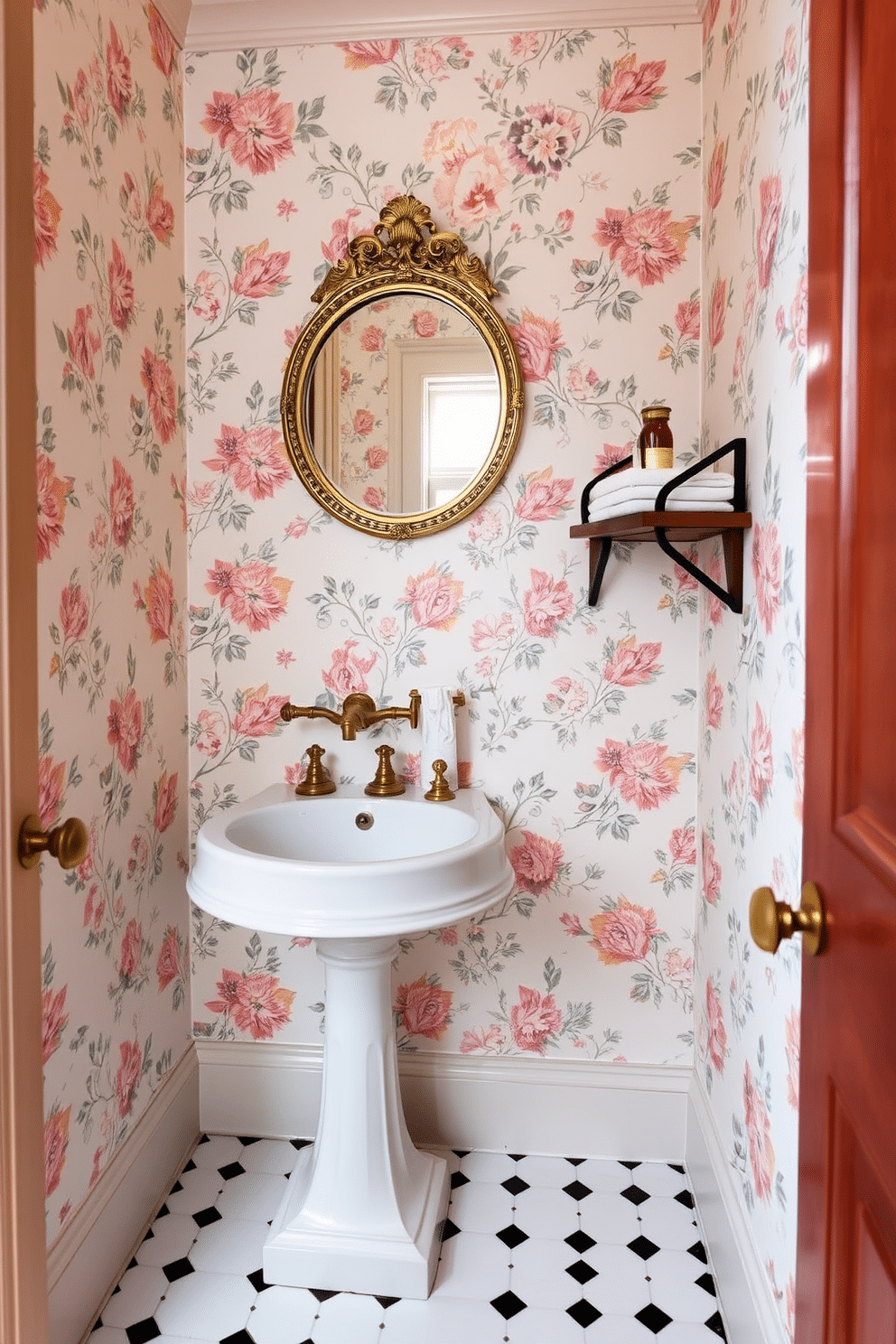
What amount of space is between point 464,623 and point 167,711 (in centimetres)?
64

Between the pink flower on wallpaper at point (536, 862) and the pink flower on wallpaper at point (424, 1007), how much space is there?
296mm

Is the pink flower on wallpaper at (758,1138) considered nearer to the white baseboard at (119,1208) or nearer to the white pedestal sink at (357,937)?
the white pedestal sink at (357,937)

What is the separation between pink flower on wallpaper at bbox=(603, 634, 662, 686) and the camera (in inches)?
74.2

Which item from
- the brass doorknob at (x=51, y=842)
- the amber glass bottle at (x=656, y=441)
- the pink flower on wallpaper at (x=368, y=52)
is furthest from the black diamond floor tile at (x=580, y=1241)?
the pink flower on wallpaper at (x=368, y=52)

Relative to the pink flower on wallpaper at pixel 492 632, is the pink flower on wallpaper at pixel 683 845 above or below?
below

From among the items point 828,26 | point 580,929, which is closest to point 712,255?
point 828,26

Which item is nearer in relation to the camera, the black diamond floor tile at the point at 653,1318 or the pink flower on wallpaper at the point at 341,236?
the black diamond floor tile at the point at 653,1318

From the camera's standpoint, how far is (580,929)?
1930mm

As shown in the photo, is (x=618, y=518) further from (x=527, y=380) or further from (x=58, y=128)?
(x=58, y=128)

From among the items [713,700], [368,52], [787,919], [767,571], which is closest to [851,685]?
[787,919]

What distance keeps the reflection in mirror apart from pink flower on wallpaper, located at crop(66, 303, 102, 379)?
494 mm

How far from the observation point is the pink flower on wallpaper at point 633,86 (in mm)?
1811

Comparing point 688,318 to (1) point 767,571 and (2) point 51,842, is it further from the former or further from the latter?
(2) point 51,842

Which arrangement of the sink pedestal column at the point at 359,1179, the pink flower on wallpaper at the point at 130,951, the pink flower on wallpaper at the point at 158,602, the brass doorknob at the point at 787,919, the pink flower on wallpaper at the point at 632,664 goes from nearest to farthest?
the brass doorknob at the point at 787,919
the sink pedestal column at the point at 359,1179
the pink flower on wallpaper at the point at 130,951
the pink flower on wallpaper at the point at 158,602
the pink flower on wallpaper at the point at 632,664
